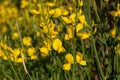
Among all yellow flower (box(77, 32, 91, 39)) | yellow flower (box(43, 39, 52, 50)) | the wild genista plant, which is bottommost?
the wild genista plant

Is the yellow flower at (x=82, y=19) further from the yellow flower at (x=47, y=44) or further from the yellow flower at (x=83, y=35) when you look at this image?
the yellow flower at (x=47, y=44)

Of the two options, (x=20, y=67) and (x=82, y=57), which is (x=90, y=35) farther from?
(x=20, y=67)

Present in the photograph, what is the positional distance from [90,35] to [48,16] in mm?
225

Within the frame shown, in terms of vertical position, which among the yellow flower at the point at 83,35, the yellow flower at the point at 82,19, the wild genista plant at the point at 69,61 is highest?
the yellow flower at the point at 82,19

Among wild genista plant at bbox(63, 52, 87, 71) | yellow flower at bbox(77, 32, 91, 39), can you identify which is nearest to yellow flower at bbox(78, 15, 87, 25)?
yellow flower at bbox(77, 32, 91, 39)

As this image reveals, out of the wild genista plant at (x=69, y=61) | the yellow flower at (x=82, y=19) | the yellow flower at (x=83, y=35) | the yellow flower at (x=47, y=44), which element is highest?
the yellow flower at (x=82, y=19)

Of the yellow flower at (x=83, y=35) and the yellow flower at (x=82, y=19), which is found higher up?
the yellow flower at (x=82, y=19)

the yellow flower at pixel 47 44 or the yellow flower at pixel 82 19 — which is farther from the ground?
the yellow flower at pixel 82 19

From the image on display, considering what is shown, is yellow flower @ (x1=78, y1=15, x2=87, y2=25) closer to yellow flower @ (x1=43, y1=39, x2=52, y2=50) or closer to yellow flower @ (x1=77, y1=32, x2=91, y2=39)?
yellow flower @ (x1=77, y1=32, x2=91, y2=39)

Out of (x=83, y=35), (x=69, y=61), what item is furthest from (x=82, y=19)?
(x=69, y=61)

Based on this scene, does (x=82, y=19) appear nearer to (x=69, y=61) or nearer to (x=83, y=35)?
(x=83, y=35)

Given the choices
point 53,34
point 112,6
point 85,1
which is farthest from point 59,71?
point 112,6

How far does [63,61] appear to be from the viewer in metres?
1.68

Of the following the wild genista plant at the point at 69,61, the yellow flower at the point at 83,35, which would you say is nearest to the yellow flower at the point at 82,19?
the yellow flower at the point at 83,35
